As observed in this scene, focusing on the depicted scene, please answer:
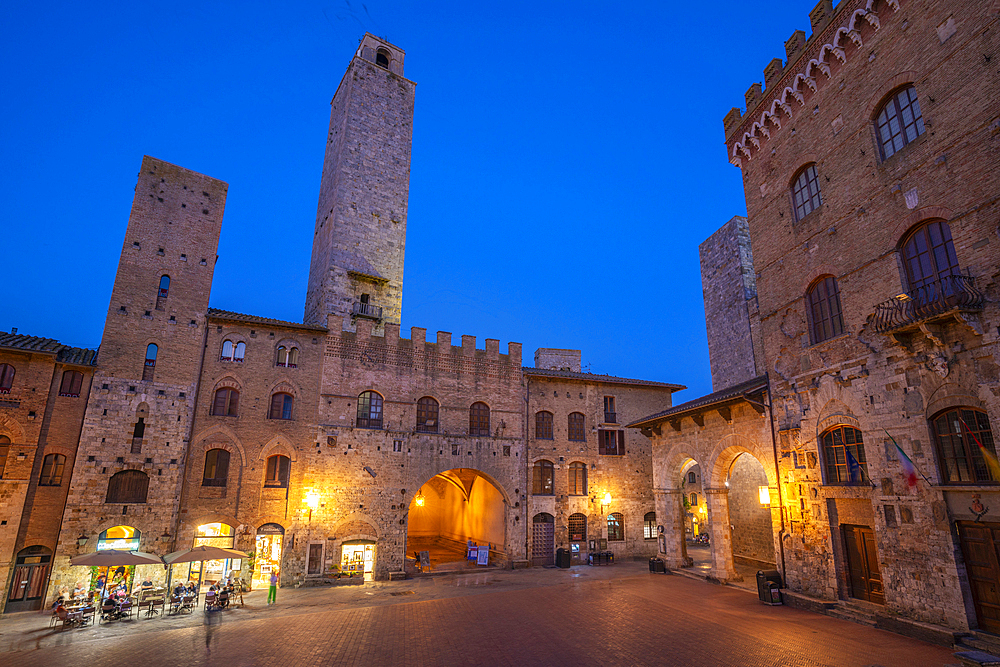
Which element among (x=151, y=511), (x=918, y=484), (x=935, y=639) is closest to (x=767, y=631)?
(x=935, y=639)

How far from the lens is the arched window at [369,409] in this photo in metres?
23.4

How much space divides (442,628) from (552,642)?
3.45 m

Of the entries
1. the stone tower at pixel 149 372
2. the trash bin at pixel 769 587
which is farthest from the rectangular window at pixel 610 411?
the stone tower at pixel 149 372

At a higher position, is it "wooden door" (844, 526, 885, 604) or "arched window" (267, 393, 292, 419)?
"arched window" (267, 393, 292, 419)

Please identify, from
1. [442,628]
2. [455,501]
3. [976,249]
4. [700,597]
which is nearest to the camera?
[976,249]

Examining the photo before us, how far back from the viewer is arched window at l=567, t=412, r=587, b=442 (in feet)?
92.1

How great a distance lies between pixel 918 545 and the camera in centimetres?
1199

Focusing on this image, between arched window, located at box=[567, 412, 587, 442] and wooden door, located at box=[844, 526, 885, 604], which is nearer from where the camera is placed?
wooden door, located at box=[844, 526, 885, 604]

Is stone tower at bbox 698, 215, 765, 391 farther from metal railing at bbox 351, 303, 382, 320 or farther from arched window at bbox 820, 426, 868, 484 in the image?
metal railing at bbox 351, 303, 382, 320

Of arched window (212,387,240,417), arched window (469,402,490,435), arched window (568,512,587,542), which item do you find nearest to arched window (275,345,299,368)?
arched window (212,387,240,417)

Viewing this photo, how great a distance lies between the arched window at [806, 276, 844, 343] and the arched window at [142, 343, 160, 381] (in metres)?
25.2

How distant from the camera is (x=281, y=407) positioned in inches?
872

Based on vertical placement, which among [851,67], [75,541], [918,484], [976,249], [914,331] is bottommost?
[75,541]

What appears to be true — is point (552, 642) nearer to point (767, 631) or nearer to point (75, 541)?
point (767, 631)
